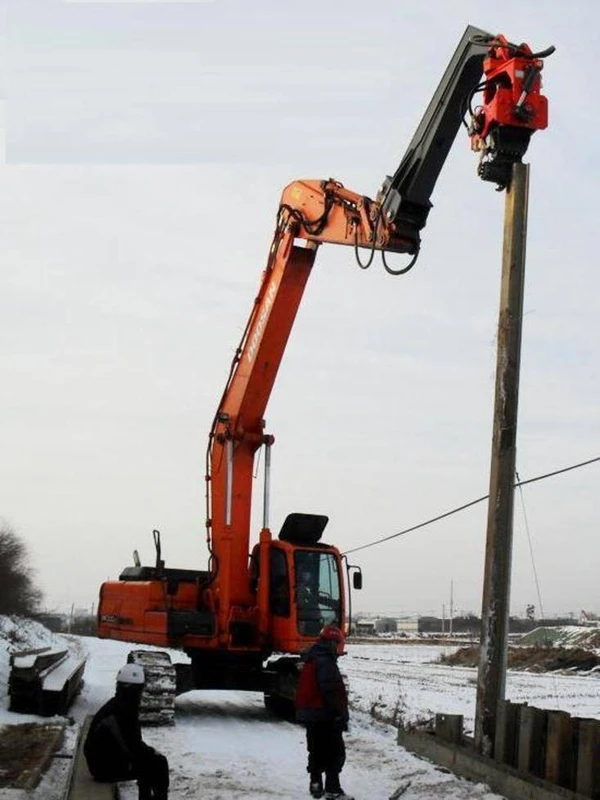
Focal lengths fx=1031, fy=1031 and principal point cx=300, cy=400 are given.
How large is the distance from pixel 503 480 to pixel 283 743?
5203 millimetres

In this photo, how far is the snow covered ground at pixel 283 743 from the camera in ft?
31.8

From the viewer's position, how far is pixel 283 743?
43.4 ft

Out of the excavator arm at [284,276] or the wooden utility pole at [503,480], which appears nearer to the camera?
the wooden utility pole at [503,480]

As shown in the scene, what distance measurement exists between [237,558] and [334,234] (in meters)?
5.25

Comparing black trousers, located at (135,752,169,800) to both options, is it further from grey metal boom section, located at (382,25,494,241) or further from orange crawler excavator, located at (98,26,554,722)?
grey metal boom section, located at (382,25,494,241)

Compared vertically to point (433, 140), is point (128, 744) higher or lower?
lower

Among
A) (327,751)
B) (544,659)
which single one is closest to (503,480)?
(327,751)

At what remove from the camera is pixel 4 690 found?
58.3 ft

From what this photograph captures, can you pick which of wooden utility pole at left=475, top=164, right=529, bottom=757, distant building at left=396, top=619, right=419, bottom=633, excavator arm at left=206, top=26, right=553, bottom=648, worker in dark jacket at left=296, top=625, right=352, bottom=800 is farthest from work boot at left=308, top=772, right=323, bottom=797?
distant building at left=396, top=619, right=419, bottom=633

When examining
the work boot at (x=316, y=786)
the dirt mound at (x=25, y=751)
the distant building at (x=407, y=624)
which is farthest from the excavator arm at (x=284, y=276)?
the distant building at (x=407, y=624)

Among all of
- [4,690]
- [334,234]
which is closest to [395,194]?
[334,234]

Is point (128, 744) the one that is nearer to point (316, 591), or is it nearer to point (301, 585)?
point (301, 585)

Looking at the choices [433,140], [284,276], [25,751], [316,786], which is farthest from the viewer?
[284,276]

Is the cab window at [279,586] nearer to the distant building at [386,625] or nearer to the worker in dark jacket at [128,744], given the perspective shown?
the worker in dark jacket at [128,744]
